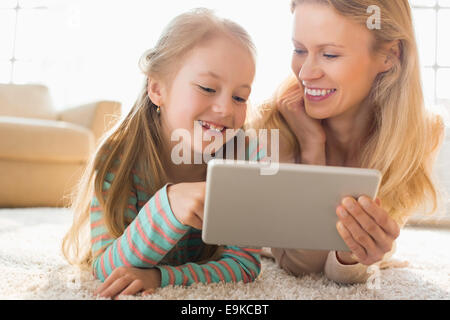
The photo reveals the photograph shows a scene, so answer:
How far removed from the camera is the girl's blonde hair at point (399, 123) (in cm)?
112

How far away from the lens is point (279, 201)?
0.75 meters

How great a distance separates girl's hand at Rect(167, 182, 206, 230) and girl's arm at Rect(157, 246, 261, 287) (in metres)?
0.12

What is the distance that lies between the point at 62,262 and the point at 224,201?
582 mm

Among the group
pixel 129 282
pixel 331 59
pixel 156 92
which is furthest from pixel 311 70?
pixel 129 282

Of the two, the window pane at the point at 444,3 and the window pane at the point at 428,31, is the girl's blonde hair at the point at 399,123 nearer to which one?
the window pane at the point at 428,31

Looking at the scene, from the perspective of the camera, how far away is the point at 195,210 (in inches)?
31.0

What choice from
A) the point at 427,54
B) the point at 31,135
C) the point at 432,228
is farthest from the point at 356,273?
the point at 427,54

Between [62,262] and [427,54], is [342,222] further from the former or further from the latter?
[427,54]

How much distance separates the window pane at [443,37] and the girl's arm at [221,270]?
248cm

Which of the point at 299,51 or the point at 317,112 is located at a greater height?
the point at 299,51

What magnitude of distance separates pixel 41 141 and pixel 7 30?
6.89 feet

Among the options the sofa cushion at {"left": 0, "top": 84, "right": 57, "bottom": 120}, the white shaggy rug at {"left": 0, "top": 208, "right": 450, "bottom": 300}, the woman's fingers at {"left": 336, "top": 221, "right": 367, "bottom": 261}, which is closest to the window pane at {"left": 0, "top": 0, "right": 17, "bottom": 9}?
the sofa cushion at {"left": 0, "top": 84, "right": 57, "bottom": 120}

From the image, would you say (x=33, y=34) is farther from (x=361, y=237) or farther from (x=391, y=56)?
(x=361, y=237)

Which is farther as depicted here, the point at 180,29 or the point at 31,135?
the point at 31,135
